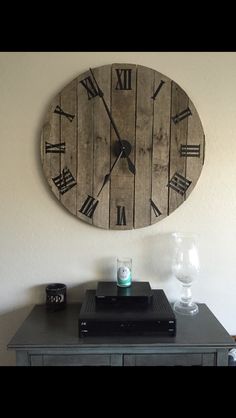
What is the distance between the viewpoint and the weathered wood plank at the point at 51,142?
1.46m

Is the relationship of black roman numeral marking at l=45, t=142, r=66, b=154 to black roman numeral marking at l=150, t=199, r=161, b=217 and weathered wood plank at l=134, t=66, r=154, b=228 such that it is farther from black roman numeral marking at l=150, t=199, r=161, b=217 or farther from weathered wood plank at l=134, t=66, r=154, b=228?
black roman numeral marking at l=150, t=199, r=161, b=217

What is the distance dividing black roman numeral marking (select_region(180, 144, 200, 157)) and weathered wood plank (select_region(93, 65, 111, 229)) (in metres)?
0.35

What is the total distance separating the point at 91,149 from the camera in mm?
1476

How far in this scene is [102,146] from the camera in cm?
148

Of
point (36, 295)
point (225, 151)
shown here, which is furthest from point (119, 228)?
point (225, 151)

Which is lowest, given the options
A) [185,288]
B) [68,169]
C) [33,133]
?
[185,288]

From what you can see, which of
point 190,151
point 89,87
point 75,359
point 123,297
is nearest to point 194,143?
point 190,151

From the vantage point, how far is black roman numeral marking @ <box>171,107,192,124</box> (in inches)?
57.8

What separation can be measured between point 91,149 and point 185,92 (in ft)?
1.67

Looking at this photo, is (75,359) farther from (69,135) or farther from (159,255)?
(69,135)

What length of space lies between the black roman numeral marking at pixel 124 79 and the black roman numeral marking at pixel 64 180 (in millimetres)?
457

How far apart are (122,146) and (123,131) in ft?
0.23
